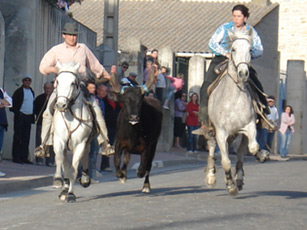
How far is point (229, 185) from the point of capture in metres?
13.5

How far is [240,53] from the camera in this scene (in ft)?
44.1

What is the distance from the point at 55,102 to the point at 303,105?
32187mm

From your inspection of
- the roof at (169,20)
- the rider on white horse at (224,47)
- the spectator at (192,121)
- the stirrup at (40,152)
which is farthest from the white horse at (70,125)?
the roof at (169,20)

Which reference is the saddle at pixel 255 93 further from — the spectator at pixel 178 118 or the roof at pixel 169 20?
the roof at pixel 169 20

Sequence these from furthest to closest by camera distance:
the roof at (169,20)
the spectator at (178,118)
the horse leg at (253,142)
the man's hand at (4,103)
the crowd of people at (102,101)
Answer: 1. the roof at (169,20)
2. the spectator at (178,118)
3. the man's hand at (4,103)
4. the crowd of people at (102,101)
5. the horse leg at (253,142)

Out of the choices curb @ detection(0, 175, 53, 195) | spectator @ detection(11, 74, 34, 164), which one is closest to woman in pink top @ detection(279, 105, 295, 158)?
spectator @ detection(11, 74, 34, 164)

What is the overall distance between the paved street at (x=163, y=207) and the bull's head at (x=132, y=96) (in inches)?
50.1

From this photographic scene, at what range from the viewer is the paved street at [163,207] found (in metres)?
10.9

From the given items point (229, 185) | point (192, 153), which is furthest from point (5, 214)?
point (192, 153)

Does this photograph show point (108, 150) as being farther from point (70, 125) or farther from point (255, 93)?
point (255, 93)

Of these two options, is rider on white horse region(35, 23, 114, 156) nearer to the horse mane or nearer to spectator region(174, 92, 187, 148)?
the horse mane

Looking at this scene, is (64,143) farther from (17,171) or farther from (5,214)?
(17,171)

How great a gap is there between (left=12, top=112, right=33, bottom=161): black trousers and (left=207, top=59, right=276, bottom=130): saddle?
25.5 ft

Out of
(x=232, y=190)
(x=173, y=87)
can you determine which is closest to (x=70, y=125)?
(x=232, y=190)
